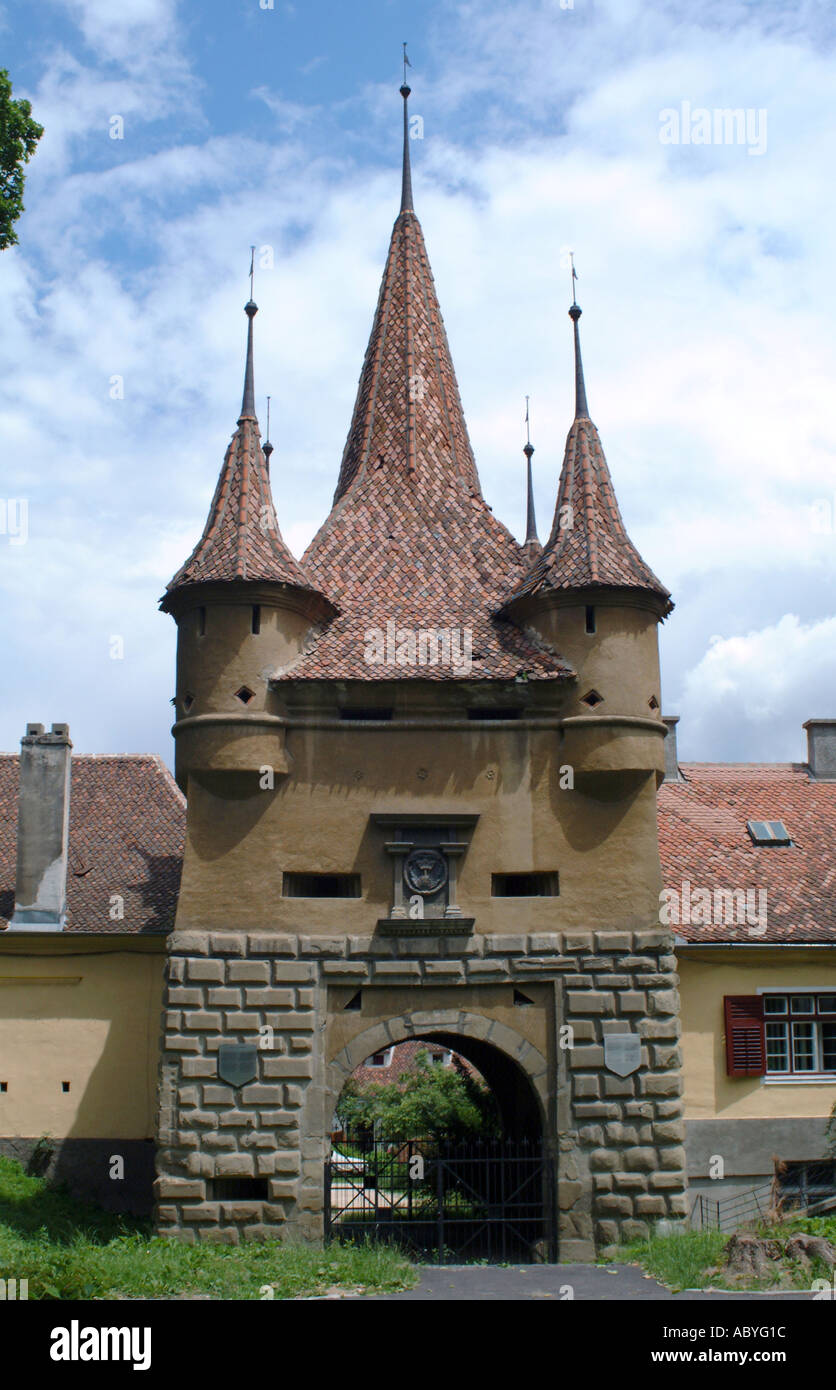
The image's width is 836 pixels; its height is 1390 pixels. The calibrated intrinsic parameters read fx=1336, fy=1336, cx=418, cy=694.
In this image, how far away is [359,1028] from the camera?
56.8ft

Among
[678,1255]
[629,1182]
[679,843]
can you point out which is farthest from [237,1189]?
[679,843]

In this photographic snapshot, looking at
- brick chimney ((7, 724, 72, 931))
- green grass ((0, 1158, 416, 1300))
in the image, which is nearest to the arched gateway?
green grass ((0, 1158, 416, 1300))

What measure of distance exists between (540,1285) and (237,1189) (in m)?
4.10

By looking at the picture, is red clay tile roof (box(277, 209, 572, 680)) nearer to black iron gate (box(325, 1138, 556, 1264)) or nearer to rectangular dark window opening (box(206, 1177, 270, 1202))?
black iron gate (box(325, 1138, 556, 1264))

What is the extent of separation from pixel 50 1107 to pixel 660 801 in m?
11.6

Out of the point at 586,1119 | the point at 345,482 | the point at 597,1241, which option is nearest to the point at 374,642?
the point at 345,482

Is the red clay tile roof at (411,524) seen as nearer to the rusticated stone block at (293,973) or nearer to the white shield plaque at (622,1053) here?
the rusticated stone block at (293,973)

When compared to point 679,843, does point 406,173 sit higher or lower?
higher

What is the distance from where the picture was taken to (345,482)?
72.3ft

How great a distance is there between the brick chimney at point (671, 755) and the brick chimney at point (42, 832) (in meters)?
10.9

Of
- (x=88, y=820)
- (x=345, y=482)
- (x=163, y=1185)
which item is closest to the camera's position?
(x=163, y=1185)

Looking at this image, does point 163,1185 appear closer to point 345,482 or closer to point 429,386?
point 345,482

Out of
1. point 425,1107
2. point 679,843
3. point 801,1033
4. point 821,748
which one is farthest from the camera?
point 425,1107

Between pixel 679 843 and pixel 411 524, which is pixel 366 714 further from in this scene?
pixel 679 843
